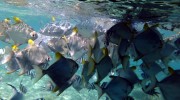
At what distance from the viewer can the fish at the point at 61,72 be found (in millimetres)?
4855

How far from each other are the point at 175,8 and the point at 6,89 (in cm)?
1367

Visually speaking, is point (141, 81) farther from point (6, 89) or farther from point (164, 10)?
point (6, 89)

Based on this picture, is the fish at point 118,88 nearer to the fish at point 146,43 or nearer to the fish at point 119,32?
the fish at point 146,43

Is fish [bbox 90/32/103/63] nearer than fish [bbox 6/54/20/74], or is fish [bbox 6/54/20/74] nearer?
fish [bbox 90/32/103/63]

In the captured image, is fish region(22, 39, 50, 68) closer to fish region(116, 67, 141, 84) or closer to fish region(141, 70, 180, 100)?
fish region(116, 67, 141, 84)

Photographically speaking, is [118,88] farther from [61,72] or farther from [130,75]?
A: [61,72]

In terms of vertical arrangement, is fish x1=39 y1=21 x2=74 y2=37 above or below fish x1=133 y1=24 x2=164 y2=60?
below

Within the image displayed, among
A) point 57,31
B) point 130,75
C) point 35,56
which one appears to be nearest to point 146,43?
point 130,75

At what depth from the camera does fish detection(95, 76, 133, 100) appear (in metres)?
5.15

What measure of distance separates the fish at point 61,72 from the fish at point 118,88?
2.34ft

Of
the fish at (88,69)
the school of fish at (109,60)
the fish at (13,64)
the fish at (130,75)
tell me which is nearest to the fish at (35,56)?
the school of fish at (109,60)

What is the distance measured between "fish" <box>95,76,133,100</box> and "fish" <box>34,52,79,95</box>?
71cm

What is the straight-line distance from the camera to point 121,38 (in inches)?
222

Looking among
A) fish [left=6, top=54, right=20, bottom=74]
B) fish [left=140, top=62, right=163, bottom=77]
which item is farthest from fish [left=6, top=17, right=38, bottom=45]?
fish [left=140, top=62, right=163, bottom=77]
